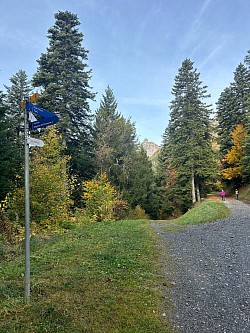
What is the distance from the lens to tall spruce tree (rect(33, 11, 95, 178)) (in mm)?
19312

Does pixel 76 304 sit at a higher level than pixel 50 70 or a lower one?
lower

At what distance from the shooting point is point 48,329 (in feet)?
10.1

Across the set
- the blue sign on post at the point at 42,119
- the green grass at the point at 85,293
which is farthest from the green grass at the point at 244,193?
the blue sign on post at the point at 42,119

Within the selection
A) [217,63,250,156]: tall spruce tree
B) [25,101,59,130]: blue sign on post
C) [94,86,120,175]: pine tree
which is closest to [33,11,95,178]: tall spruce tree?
[94,86,120,175]: pine tree

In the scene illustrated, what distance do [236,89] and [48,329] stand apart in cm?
3609

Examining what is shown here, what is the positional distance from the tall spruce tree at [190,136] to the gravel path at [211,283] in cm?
1780

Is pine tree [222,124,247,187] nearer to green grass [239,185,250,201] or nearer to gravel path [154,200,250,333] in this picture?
green grass [239,185,250,201]

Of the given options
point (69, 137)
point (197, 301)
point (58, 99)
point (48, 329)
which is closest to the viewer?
point (48, 329)

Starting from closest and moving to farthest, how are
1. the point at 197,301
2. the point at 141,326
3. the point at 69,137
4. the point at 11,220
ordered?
the point at 141,326 < the point at 197,301 < the point at 11,220 < the point at 69,137

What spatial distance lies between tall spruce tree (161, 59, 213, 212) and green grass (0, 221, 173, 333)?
821 inches

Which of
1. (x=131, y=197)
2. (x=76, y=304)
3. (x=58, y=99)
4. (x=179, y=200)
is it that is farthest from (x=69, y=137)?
(x=76, y=304)

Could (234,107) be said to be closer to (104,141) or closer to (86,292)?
(104,141)

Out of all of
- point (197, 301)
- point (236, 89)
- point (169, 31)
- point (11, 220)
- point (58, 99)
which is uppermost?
point (236, 89)

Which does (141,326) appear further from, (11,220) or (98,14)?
(98,14)
